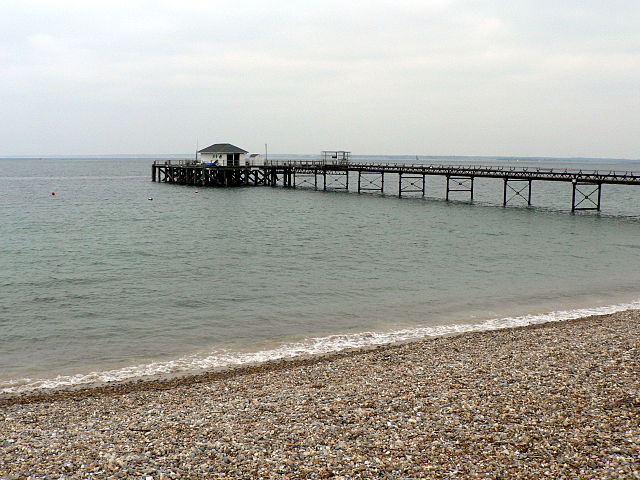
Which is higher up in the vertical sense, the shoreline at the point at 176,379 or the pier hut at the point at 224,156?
the pier hut at the point at 224,156

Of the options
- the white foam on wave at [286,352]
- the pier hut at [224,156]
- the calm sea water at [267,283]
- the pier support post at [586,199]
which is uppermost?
the pier hut at [224,156]

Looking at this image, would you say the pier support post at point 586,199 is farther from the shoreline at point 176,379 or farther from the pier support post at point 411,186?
the shoreline at point 176,379

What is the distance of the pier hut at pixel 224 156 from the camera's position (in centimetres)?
7788

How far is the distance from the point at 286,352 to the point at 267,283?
8.65 metres

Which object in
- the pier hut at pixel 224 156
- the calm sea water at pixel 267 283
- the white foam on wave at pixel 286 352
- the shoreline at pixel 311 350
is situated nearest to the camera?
the shoreline at pixel 311 350

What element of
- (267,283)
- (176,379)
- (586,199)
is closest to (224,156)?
(586,199)

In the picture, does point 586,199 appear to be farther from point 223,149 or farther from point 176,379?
point 176,379

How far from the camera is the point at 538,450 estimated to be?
813cm

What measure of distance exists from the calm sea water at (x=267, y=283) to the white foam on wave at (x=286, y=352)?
2.8 inches

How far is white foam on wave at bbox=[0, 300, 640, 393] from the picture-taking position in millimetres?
13094

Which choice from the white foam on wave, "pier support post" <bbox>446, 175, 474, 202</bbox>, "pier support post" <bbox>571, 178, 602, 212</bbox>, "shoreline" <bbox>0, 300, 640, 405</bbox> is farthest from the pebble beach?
"pier support post" <bbox>446, 175, 474, 202</bbox>

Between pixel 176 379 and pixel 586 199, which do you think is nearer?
pixel 176 379

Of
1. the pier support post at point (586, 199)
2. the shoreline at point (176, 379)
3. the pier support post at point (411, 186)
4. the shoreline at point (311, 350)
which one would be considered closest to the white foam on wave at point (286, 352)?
the shoreline at point (311, 350)

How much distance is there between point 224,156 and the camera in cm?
7819
